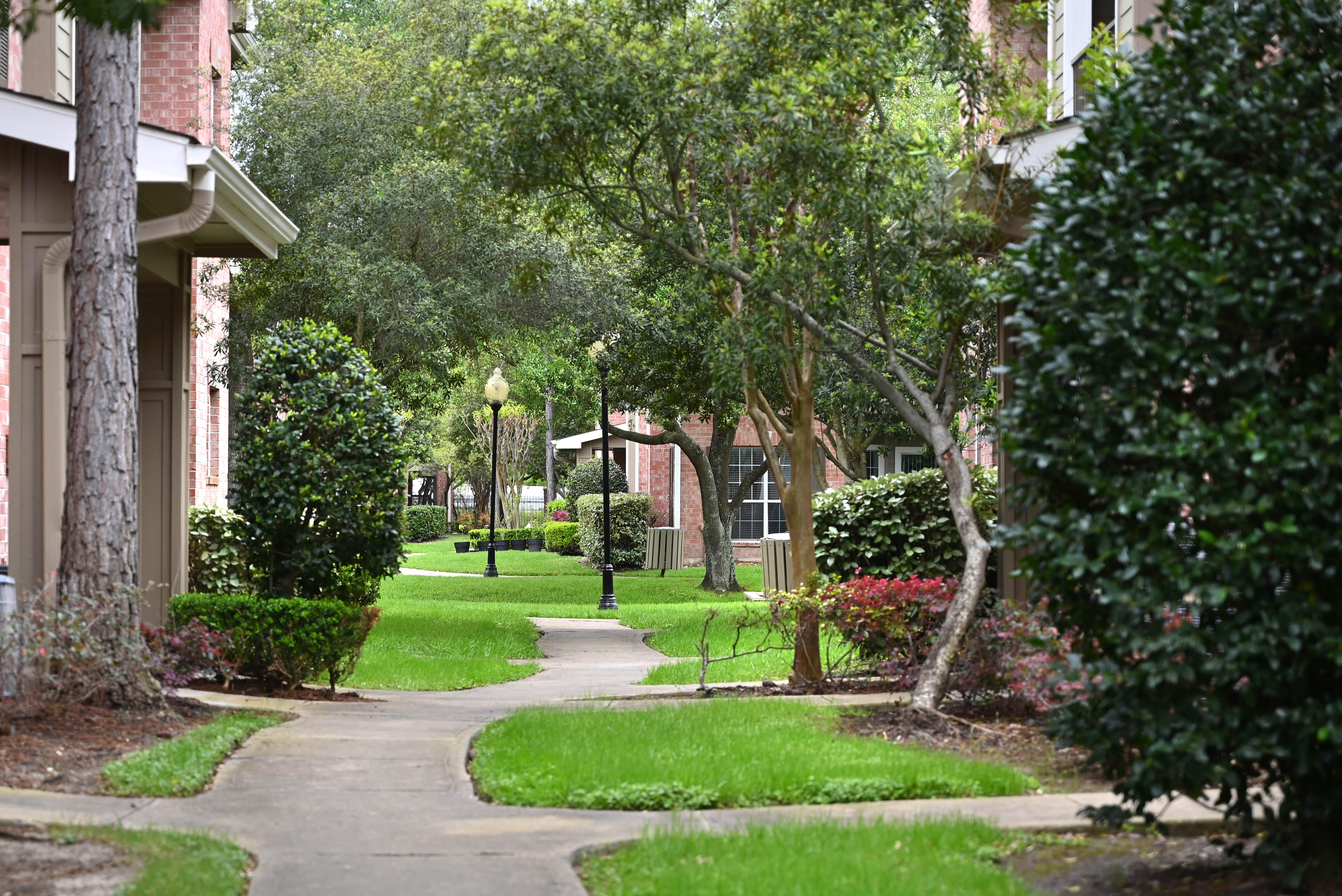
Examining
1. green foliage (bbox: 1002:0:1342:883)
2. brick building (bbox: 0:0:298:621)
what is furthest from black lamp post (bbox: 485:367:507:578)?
green foliage (bbox: 1002:0:1342:883)

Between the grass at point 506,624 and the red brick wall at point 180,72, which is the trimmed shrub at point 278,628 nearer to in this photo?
the grass at point 506,624

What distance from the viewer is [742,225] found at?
12141mm

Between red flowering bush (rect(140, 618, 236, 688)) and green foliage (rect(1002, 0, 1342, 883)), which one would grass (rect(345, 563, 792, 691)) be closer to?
red flowering bush (rect(140, 618, 236, 688))

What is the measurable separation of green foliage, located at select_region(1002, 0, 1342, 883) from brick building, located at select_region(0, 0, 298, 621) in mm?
5565

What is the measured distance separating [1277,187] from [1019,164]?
4879 mm

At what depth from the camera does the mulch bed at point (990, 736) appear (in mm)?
7047

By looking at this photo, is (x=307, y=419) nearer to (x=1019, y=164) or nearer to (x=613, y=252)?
(x=1019, y=164)

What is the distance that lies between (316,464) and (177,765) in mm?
4866

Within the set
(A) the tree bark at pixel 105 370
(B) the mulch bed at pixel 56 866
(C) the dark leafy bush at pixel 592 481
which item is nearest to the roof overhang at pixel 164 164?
(A) the tree bark at pixel 105 370

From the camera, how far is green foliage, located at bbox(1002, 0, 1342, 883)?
4.38 m

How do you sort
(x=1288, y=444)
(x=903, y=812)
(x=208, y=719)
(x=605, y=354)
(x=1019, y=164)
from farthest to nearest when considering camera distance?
(x=605, y=354) → (x=1019, y=164) → (x=208, y=719) → (x=903, y=812) → (x=1288, y=444)

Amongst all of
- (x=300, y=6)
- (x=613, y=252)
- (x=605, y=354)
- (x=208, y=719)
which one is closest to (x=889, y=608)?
(x=208, y=719)

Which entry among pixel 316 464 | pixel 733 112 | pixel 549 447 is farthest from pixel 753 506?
pixel 733 112

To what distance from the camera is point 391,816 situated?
245 inches
